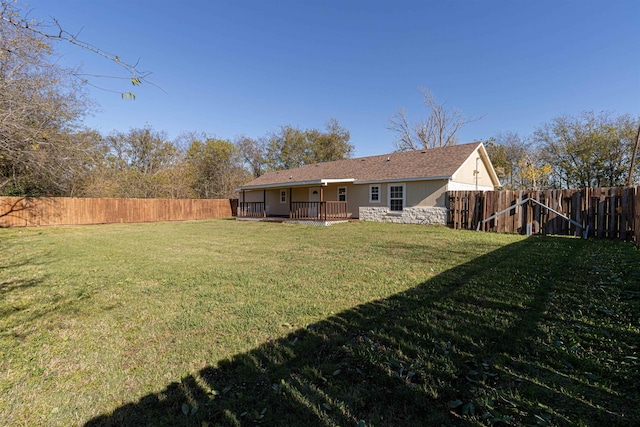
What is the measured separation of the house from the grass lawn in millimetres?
9043

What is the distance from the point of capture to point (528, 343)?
255cm

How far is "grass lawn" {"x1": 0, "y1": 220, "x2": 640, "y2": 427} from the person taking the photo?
1860 mm

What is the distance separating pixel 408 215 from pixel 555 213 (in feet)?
20.5

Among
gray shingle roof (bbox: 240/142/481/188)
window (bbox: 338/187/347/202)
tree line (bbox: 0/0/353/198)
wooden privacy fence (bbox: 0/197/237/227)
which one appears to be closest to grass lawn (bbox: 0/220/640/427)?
tree line (bbox: 0/0/353/198)

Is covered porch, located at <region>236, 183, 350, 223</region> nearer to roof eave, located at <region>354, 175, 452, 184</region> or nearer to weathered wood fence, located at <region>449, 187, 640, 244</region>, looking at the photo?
roof eave, located at <region>354, 175, 452, 184</region>

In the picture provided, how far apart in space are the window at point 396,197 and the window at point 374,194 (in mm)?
806

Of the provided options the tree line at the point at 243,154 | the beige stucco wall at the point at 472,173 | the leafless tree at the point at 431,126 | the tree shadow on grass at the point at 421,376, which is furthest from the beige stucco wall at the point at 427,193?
the leafless tree at the point at 431,126

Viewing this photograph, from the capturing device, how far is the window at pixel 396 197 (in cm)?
1558

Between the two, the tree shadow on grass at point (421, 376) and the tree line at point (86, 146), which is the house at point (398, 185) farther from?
the tree shadow on grass at point (421, 376)

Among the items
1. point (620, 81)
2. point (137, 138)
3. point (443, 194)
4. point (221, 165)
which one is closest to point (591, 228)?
point (443, 194)

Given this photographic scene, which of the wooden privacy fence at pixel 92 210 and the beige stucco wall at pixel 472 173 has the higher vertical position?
the beige stucco wall at pixel 472 173

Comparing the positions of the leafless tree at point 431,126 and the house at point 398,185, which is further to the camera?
the leafless tree at point 431,126

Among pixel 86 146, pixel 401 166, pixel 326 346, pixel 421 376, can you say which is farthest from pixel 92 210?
pixel 421 376

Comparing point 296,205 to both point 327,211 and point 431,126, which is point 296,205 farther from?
point 431,126
